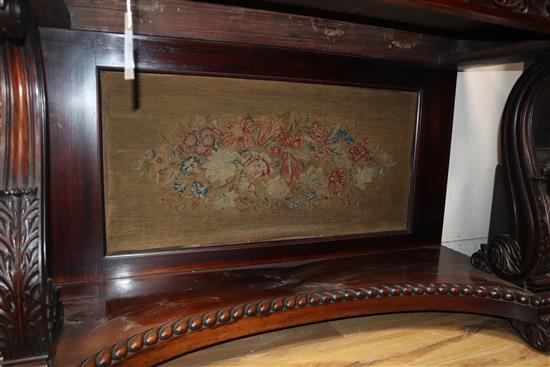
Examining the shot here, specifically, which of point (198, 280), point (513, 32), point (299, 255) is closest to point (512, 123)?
point (513, 32)

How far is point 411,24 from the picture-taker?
899mm

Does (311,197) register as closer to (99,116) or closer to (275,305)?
(275,305)

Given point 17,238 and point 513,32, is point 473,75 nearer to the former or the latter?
point 513,32

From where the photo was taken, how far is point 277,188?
88cm

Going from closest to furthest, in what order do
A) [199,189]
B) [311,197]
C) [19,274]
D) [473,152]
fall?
[19,274] < [199,189] < [311,197] < [473,152]

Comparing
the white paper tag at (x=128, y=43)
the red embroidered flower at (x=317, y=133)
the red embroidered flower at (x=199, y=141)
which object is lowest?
the red embroidered flower at (x=199, y=141)

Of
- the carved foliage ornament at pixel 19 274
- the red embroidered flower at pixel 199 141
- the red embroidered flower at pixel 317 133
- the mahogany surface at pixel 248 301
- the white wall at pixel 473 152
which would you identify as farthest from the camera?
the white wall at pixel 473 152

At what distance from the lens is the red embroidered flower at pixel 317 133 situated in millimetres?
887

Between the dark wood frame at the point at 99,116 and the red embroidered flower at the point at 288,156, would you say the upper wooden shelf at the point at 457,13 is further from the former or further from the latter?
the red embroidered flower at the point at 288,156

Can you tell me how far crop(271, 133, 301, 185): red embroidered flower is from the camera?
0.87m

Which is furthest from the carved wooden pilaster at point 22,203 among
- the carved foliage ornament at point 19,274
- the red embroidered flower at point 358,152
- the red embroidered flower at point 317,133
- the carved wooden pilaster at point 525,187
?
the carved wooden pilaster at point 525,187

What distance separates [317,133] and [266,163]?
14cm

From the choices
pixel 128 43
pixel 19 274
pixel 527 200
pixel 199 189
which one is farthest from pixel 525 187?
pixel 19 274

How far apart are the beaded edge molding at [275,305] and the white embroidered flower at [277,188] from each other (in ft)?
0.86
